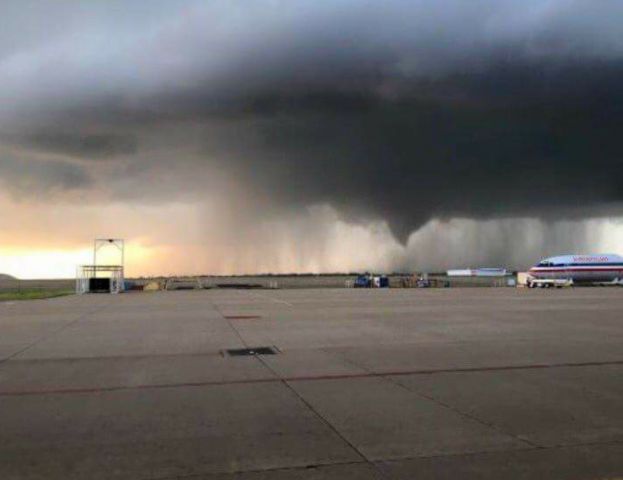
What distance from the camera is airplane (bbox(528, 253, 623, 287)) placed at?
76.6 metres

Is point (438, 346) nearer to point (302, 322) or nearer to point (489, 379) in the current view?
point (489, 379)

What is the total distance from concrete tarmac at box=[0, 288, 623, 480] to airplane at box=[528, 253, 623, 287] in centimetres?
6071

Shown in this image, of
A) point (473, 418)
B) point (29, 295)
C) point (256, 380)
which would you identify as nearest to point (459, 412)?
point (473, 418)

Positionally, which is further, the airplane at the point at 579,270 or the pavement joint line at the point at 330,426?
the airplane at the point at 579,270

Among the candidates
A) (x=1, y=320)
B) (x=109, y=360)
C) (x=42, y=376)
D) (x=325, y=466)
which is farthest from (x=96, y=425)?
(x=1, y=320)

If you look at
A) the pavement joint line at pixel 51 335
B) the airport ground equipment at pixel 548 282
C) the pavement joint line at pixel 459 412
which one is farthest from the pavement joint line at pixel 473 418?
the airport ground equipment at pixel 548 282

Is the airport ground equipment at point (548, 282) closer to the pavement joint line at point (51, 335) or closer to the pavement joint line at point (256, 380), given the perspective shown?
the pavement joint line at point (51, 335)

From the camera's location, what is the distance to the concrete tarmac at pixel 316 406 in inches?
249

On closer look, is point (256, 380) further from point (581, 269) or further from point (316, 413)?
point (581, 269)

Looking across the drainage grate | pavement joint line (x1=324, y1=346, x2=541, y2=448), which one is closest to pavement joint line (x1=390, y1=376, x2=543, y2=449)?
pavement joint line (x1=324, y1=346, x2=541, y2=448)

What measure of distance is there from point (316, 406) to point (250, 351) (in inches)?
261

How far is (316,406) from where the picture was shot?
9.00 metres

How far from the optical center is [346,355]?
47.5 feet

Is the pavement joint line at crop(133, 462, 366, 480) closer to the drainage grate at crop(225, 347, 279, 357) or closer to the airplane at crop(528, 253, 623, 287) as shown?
the drainage grate at crop(225, 347, 279, 357)
